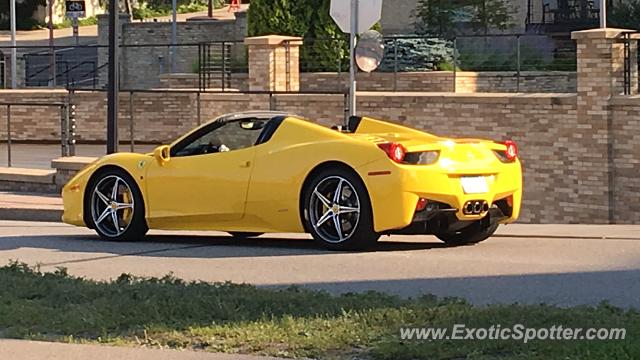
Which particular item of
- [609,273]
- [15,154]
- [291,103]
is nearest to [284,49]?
[291,103]

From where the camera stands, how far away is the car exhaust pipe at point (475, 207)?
1166cm

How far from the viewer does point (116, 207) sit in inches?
525

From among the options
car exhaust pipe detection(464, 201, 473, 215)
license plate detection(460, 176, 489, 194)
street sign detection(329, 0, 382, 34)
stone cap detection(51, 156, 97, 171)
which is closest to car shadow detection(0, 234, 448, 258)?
car exhaust pipe detection(464, 201, 473, 215)

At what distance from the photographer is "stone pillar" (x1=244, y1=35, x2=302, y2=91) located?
25.2 meters

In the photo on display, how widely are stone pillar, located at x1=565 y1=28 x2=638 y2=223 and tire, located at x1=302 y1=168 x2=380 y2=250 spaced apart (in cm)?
893

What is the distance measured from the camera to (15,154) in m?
27.0

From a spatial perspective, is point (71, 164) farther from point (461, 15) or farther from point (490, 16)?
point (490, 16)

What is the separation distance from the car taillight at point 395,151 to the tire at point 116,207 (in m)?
3.05

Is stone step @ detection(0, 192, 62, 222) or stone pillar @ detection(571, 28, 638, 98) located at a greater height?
stone pillar @ detection(571, 28, 638, 98)

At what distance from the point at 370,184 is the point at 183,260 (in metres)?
1.94

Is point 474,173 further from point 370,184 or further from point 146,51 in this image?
point 146,51

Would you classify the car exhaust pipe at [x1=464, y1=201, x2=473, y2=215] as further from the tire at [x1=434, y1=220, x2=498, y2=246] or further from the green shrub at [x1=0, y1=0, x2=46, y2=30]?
the green shrub at [x1=0, y1=0, x2=46, y2=30]

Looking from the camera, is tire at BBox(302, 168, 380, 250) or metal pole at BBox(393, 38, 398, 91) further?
metal pole at BBox(393, 38, 398, 91)

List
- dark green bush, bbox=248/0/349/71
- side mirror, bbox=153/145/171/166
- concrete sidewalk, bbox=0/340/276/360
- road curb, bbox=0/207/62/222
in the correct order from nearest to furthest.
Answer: concrete sidewalk, bbox=0/340/276/360, side mirror, bbox=153/145/171/166, road curb, bbox=0/207/62/222, dark green bush, bbox=248/0/349/71
